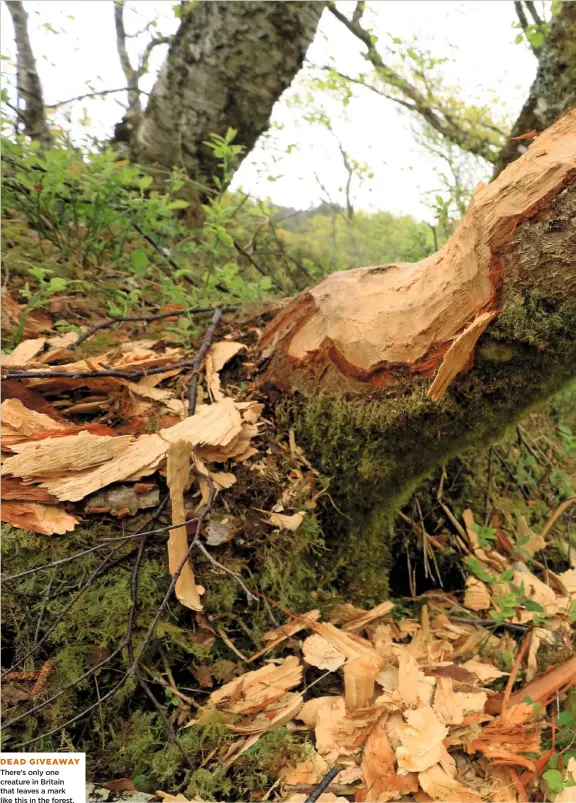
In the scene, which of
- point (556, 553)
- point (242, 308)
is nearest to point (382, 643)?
point (556, 553)

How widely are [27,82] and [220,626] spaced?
12.0 ft

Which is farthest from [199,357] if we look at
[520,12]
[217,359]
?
[520,12]

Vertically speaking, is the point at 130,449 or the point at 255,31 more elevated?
the point at 255,31

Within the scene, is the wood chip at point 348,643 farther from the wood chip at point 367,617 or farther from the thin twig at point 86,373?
the thin twig at point 86,373

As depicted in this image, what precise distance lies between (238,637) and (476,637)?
81 cm

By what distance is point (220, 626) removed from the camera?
1.41 meters

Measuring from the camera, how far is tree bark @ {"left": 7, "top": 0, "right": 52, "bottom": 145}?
122 inches

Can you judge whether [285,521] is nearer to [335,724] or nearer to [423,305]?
[335,724]

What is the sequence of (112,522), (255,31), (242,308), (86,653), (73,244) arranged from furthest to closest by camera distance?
1. (255,31)
2. (73,244)
3. (242,308)
4. (112,522)
5. (86,653)

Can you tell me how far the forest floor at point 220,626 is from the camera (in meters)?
1.18

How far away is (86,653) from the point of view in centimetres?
125

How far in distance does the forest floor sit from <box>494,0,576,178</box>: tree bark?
2495mm

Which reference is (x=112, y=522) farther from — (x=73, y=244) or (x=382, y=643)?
(x=73, y=244)

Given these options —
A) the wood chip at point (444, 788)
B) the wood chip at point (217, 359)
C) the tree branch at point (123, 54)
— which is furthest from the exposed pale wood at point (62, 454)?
the tree branch at point (123, 54)
